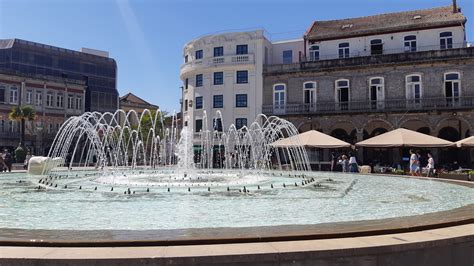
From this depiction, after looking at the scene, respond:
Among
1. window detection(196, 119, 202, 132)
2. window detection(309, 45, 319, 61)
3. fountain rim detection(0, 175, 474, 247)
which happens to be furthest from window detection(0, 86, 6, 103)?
fountain rim detection(0, 175, 474, 247)

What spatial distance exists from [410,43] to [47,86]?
1833 inches

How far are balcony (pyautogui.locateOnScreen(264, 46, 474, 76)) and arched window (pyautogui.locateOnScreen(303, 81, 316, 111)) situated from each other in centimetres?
153

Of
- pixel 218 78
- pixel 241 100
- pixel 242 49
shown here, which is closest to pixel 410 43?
pixel 242 49

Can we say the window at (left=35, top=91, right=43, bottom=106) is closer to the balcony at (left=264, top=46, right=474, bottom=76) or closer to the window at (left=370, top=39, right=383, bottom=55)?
the balcony at (left=264, top=46, right=474, bottom=76)

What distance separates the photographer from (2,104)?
5141cm

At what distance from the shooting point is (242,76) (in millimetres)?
42438

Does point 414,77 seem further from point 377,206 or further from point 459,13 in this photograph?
point 377,206

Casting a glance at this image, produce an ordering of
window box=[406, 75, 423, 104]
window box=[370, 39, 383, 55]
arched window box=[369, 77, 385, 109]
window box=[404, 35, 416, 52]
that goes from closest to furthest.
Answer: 1. window box=[406, 75, 423, 104]
2. arched window box=[369, 77, 385, 109]
3. window box=[404, 35, 416, 52]
4. window box=[370, 39, 383, 55]

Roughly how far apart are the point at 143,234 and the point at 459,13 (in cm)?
3929

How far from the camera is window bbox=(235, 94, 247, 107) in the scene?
42.4 m

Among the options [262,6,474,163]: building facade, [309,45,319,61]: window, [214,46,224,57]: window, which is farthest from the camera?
[214,46,224,57]: window

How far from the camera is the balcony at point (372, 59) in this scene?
33.7 meters

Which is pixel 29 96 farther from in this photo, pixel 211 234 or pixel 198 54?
pixel 211 234

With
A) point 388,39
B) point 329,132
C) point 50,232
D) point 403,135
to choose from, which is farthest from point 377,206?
point 388,39
